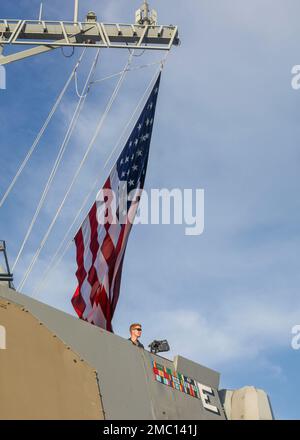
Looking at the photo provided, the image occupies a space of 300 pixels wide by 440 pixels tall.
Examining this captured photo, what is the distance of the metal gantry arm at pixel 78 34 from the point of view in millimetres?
12484

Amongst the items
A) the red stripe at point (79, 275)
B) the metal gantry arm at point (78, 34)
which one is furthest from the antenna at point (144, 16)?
the red stripe at point (79, 275)

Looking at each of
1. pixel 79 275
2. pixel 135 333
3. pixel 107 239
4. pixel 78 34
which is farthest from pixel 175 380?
pixel 78 34

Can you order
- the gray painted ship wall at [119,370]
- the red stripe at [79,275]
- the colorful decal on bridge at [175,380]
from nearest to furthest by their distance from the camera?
the gray painted ship wall at [119,370] → the colorful decal on bridge at [175,380] → the red stripe at [79,275]

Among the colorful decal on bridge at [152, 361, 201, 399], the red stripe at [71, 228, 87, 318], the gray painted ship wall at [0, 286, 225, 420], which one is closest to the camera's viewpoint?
the gray painted ship wall at [0, 286, 225, 420]

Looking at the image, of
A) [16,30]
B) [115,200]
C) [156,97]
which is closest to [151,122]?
[156,97]

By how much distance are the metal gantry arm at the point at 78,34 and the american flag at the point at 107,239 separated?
198 cm

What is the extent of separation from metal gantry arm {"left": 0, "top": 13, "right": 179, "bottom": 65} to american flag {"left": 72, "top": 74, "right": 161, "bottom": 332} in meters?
1.98

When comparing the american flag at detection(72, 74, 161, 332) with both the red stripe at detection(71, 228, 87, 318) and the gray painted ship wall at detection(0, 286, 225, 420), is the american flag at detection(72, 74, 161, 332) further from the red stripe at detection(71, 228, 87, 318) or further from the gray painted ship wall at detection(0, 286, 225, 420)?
the gray painted ship wall at detection(0, 286, 225, 420)

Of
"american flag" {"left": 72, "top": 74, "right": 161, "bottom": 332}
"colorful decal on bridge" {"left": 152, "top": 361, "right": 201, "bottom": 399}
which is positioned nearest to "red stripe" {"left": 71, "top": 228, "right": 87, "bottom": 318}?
"american flag" {"left": 72, "top": 74, "right": 161, "bottom": 332}

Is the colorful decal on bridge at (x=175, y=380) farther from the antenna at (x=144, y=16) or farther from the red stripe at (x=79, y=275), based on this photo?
the antenna at (x=144, y=16)

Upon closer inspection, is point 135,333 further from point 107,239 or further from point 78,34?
point 78,34

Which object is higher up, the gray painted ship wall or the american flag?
the american flag

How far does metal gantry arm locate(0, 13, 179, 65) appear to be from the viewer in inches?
492

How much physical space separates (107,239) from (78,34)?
3.69 meters
